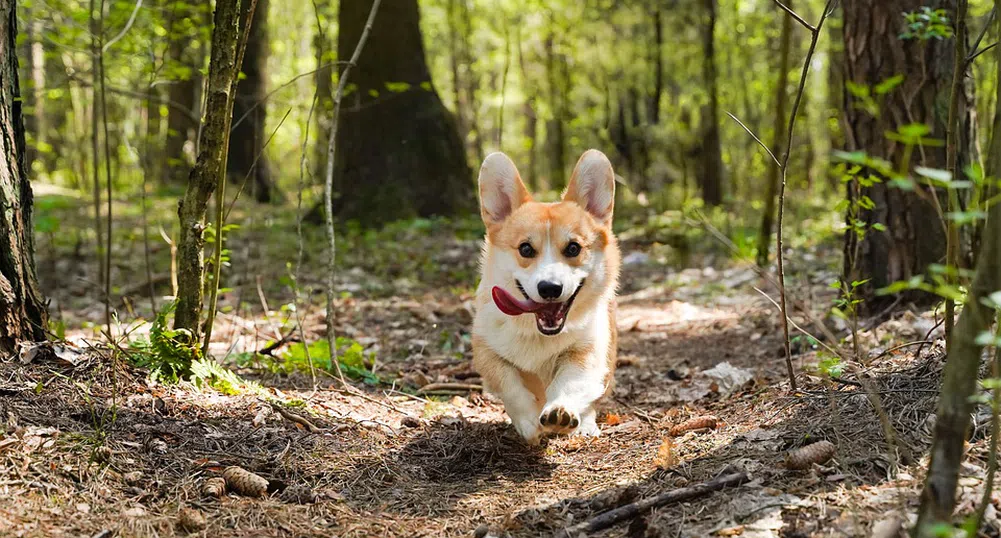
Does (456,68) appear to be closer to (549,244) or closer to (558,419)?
(549,244)

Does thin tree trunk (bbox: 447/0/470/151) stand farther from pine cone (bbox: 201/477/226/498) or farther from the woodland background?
pine cone (bbox: 201/477/226/498)

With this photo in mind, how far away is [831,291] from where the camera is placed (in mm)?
6789

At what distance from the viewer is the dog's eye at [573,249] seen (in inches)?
154

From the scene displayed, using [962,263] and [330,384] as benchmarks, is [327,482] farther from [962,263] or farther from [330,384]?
[962,263]

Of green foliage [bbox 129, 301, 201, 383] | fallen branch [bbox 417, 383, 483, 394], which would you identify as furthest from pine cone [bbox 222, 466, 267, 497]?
fallen branch [bbox 417, 383, 483, 394]

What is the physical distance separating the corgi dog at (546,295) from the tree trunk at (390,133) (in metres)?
6.36

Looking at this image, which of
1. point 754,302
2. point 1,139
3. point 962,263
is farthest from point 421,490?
point 754,302

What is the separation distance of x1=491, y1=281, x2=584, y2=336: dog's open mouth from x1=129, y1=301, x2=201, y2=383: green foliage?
148 cm

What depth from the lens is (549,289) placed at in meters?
3.59

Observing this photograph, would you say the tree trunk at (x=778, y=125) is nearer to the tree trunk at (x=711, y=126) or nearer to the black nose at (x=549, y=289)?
the tree trunk at (x=711, y=126)

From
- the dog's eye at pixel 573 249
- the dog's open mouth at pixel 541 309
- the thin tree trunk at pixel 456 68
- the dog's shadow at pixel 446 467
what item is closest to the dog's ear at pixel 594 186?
the dog's eye at pixel 573 249

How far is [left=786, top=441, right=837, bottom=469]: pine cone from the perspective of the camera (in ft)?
8.80

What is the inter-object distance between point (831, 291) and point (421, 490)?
192 inches

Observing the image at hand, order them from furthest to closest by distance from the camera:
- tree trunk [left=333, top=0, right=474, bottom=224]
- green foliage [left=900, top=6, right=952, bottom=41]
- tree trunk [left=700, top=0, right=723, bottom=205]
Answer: tree trunk [left=700, top=0, right=723, bottom=205]
tree trunk [left=333, top=0, right=474, bottom=224]
green foliage [left=900, top=6, right=952, bottom=41]
